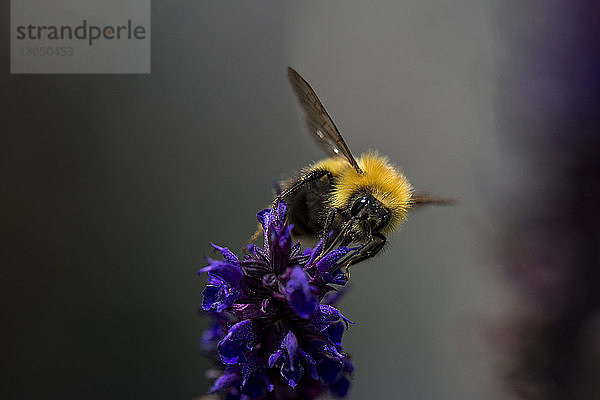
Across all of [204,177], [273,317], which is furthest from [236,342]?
[204,177]

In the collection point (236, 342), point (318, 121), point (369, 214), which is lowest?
point (236, 342)

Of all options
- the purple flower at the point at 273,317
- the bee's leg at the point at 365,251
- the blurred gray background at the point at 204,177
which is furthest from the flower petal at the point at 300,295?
the blurred gray background at the point at 204,177

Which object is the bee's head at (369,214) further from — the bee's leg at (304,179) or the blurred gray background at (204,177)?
the blurred gray background at (204,177)

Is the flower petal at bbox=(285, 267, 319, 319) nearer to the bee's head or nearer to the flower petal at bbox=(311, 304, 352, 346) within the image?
the flower petal at bbox=(311, 304, 352, 346)

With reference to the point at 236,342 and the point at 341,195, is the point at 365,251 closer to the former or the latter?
the point at 341,195
